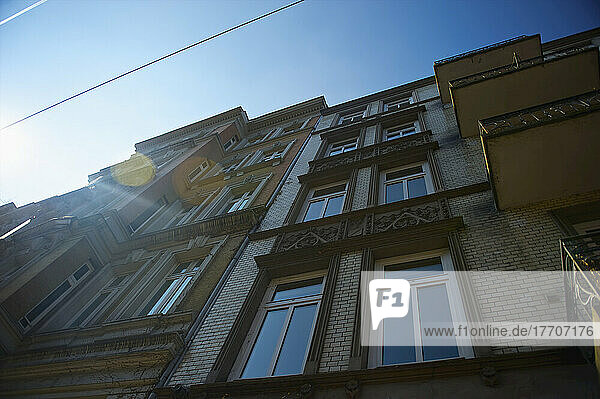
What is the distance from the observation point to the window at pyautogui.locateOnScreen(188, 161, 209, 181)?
19.8 m

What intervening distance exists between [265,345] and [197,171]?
15.5 metres

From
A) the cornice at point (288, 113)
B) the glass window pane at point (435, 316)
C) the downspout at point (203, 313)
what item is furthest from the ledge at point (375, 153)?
the cornice at point (288, 113)

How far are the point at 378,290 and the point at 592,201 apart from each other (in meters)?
4.15

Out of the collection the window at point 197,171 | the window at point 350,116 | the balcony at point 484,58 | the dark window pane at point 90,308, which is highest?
the window at point 350,116

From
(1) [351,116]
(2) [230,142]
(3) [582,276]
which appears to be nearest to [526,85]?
(3) [582,276]

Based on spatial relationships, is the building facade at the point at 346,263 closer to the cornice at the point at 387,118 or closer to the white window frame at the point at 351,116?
the cornice at the point at 387,118

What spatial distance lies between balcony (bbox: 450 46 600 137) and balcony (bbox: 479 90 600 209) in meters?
3.92

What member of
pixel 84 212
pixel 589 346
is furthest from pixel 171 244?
pixel 589 346

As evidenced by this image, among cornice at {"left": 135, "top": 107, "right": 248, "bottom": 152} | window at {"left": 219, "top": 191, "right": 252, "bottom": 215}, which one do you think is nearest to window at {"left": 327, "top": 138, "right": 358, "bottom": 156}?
window at {"left": 219, "top": 191, "right": 252, "bottom": 215}

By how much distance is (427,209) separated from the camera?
27.2 ft

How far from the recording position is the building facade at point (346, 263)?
16.6ft

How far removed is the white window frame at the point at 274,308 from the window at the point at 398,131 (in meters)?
8.44

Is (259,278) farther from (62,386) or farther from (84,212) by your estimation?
(84,212)

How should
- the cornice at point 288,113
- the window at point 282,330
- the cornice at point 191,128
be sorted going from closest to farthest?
the window at point 282,330 → the cornice at point 288,113 → the cornice at point 191,128
